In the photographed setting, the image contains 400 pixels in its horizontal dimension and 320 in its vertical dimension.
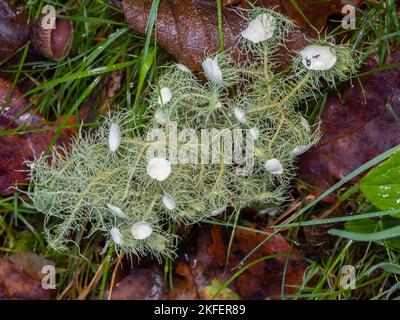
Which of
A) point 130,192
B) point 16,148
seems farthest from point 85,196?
point 16,148

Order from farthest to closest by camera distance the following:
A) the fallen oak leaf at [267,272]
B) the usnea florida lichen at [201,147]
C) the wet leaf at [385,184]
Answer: the fallen oak leaf at [267,272] < the usnea florida lichen at [201,147] < the wet leaf at [385,184]

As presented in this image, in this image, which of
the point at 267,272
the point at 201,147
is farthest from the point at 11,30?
the point at 267,272

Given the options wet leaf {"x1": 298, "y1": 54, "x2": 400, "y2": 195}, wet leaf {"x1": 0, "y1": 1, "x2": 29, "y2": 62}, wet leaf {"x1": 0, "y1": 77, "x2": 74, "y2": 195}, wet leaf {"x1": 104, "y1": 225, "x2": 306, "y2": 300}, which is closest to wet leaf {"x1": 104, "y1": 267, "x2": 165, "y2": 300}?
wet leaf {"x1": 104, "y1": 225, "x2": 306, "y2": 300}

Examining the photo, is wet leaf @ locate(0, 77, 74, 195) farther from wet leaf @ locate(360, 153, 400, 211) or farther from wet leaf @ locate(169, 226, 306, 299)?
wet leaf @ locate(360, 153, 400, 211)

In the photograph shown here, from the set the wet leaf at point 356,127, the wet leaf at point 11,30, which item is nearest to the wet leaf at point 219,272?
the wet leaf at point 356,127

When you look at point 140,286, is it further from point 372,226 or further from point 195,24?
point 195,24

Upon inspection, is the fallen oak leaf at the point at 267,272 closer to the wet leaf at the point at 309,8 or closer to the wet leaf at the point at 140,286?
the wet leaf at the point at 140,286
